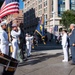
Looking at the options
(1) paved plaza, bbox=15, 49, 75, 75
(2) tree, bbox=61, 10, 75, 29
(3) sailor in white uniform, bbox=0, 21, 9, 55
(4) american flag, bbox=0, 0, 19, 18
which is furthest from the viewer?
(2) tree, bbox=61, 10, 75, 29

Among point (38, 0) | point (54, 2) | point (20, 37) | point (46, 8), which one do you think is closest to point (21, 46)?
point (20, 37)

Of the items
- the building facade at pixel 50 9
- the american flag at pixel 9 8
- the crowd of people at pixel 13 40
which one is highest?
the building facade at pixel 50 9

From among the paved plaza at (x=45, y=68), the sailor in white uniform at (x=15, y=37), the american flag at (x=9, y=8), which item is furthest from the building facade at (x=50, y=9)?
the sailor in white uniform at (x=15, y=37)

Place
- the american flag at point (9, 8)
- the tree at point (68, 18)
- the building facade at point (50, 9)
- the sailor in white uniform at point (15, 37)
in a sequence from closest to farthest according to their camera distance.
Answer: the sailor in white uniform at point (15, 37)
the american flag at point (9, 8)
the tree at point (68, 18)
the building facade at point (50, 9)

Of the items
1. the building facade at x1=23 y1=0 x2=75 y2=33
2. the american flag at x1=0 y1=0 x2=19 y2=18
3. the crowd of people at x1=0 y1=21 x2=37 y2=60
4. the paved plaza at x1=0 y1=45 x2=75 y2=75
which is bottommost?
the paved plaza at x1=0 y1=45 x2=75 y2=75

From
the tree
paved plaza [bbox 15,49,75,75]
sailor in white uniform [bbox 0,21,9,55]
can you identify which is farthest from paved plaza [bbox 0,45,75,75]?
the tree

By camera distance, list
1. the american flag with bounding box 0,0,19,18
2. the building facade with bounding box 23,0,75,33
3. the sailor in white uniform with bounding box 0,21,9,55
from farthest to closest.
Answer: the building facade with bounding box 23,0,75,33, the american flag with bounding box 0,0,19,18, the sailor in white uniform with bounding box 0,21,9,55

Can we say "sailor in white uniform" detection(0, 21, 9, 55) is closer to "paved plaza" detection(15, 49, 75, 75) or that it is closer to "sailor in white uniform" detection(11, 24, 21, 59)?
"paved plaza" detection(15, 49, 75, 75)

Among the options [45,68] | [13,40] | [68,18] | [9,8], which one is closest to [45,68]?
[45,68]

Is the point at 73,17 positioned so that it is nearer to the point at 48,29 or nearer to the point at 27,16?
the point at 48,29

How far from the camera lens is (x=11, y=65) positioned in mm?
4973

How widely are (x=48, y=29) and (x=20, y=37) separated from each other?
256 feet

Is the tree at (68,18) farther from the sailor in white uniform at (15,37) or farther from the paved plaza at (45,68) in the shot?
the sailor in white uniform at (15,37)

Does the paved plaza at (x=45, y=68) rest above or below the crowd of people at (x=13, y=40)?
below
